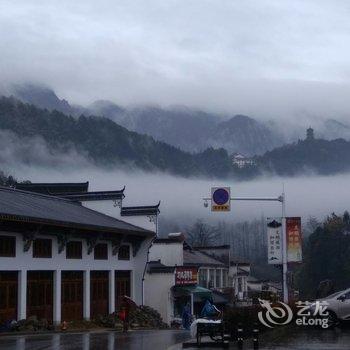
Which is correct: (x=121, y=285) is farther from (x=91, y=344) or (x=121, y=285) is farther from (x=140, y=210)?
(x=91, y=344)

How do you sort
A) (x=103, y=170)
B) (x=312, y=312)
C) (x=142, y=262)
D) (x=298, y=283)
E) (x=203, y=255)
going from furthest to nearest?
(x=103, y=170)
(x=298, y=283)
(x=203, y=255)
(x=142, y=262)
(x=312, y=312)

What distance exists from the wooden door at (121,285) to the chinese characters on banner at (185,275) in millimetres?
4811

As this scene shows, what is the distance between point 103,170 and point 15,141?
2461cm

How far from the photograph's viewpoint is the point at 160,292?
50.7 metres

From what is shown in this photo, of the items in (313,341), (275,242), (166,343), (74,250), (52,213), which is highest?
(52,213)

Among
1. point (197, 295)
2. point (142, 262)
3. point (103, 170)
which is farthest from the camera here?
point (103, 170)

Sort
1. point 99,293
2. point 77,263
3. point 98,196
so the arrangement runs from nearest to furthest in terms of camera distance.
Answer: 1. point 77,263
2. point 99,293
3. point 98,196

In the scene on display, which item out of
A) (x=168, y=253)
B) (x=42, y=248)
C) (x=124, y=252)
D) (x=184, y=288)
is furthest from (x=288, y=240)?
(x=168, y=253)

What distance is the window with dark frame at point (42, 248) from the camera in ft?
122

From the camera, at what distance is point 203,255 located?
76.0 meters

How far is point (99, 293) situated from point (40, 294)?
248 inches

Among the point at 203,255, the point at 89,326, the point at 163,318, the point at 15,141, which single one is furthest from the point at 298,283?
the point at 15,141

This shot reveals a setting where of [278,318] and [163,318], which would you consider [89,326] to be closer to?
[163,318]

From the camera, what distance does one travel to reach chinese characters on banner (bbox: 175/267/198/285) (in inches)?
2013
